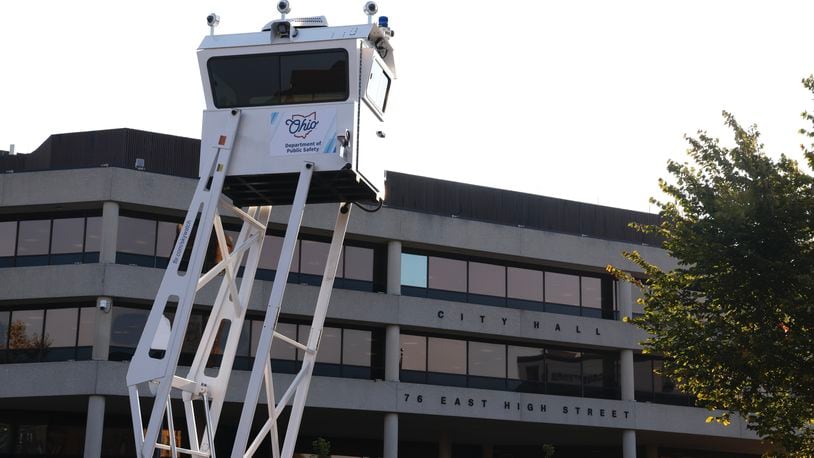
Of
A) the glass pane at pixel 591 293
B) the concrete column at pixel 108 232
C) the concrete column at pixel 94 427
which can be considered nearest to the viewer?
the concrete column at pixel 94 427

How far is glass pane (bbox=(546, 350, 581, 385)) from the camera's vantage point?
4606 cm

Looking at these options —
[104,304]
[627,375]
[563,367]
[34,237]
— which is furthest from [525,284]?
[34,237]

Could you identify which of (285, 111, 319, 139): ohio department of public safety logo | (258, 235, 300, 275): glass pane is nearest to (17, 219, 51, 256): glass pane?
(258, 235, 300, 275): glass pane

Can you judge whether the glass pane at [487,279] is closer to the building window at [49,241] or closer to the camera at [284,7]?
the building window at [49,241]

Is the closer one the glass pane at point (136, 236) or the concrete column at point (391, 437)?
the glass pane at point (136, 236)

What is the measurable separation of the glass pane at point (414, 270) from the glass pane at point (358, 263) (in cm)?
126

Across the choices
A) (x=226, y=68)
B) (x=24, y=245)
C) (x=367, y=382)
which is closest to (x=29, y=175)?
(x=24, y=245)

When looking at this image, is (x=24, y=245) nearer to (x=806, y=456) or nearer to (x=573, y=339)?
(x=573, y=339)

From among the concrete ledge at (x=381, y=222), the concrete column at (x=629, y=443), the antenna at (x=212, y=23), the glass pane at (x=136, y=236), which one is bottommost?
the concrete column at (x=629, y=443)

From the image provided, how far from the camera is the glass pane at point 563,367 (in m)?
46.1

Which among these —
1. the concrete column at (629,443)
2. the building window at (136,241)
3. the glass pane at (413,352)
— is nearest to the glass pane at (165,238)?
the building window at (136,241)

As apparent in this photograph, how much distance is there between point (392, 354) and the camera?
1645 inches

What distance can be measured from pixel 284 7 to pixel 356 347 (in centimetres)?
2315

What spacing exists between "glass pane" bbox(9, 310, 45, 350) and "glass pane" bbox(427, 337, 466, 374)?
14.1 metres
